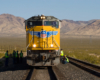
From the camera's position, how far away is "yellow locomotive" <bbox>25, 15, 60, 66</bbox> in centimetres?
1284

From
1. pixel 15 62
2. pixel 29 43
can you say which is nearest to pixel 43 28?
pixel 29 43

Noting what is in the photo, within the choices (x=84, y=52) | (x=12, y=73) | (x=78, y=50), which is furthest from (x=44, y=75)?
(x=78, y=50)

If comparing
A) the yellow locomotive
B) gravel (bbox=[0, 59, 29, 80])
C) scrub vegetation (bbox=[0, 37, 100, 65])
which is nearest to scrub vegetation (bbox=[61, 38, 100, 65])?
scrub vegetation (bbox=[0, 37, 100, 65])

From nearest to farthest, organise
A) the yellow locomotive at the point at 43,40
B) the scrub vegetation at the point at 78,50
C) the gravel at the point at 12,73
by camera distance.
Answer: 1. the gravel at the point at 12,73
2. the yellow locomotive at the point at 43,40
3. the scrub vegetation at the point at 78,50

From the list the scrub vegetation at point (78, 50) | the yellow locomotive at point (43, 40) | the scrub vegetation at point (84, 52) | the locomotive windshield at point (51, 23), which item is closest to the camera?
the yellow locomotive at point (43, 40)

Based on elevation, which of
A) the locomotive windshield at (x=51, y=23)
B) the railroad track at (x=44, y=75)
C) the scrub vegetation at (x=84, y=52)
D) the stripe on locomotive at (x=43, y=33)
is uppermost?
the locomotive windshield at (x=51, y=23)

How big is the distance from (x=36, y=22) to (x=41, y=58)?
2.80 metres

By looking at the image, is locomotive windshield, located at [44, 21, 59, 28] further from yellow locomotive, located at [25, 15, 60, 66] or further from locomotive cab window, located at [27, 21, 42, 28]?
locomotive cab window, located at [27, 21, 42, 28]

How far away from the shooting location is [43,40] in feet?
42.5

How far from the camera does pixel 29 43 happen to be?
13109mm

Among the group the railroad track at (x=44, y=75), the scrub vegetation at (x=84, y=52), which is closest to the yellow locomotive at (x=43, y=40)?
the railroad track at (x=44, y=75)

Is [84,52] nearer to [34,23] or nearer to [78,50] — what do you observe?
[78,50]

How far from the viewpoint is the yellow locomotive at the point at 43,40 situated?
12.8 metres

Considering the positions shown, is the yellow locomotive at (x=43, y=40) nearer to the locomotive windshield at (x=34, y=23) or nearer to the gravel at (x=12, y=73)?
the locomotive windshield at (x=34, y=23)
